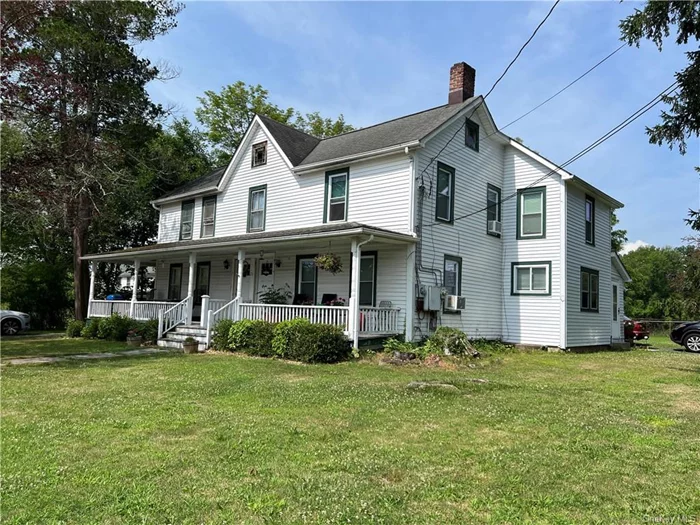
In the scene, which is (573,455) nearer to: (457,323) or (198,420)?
(198,420)

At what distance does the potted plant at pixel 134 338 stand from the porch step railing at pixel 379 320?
330 inches

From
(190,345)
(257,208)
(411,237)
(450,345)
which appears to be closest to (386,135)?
(411,237)

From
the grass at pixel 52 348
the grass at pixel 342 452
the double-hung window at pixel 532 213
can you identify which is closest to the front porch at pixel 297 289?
the grass at pixel 52 348

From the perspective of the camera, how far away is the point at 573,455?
4.71 m

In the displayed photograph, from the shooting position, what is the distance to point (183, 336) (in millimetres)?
15305

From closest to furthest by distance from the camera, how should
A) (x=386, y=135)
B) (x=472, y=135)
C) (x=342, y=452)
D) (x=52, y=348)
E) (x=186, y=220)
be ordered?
(x=342, y=452), (x=52, y=348), (x=386, y=135), (x=472, y=135), (x=186, y=220)

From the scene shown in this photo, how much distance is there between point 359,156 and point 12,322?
16.8 m

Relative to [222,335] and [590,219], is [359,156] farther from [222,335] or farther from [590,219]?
[590,219]

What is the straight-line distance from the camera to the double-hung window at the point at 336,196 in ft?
51.2

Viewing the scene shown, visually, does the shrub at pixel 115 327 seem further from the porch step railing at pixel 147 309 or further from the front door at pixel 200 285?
the front door at pixel 200 285

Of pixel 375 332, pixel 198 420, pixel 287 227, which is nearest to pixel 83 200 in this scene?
pixel 287 227

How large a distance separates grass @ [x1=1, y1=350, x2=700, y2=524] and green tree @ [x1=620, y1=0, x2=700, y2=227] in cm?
571

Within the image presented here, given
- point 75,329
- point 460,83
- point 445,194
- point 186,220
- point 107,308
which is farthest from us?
point 186,220

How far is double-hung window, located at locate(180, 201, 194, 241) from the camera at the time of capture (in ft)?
70.1
